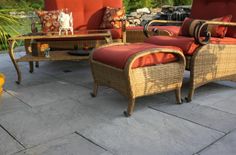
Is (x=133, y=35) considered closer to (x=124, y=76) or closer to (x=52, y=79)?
(x=52, y=79)

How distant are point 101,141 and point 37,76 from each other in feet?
6.42

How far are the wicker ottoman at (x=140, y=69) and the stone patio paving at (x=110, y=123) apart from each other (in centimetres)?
17

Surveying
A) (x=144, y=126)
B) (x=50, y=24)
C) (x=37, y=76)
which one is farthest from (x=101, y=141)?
(x=50, y=24)

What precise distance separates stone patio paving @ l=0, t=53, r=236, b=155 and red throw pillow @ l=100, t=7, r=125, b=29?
51.8 inches

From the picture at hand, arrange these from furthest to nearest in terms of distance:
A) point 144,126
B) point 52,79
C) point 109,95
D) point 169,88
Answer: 1. point 52,79
2. point 109,95
3. point 169,88
4. point 144,126

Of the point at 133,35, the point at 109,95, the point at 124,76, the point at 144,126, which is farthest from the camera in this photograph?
the point at 133,35

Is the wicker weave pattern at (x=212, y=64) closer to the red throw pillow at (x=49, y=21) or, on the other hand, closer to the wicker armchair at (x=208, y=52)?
the wicker armchair at (x=208, y=52)

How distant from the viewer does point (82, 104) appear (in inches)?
98.7

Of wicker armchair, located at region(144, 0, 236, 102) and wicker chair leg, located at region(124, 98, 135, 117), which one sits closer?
wicker chair leg, located at region(124, 98, 135, 117)

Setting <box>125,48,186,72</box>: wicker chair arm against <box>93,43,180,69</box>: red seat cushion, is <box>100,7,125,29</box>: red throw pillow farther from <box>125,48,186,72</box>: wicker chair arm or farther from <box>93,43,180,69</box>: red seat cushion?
<box>125,48,186,72</box>: wicker chair arm

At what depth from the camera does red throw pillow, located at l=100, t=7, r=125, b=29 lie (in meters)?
4.06

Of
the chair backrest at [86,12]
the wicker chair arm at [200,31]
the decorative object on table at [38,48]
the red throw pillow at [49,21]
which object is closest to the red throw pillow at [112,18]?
the chair backrest at [86,12]

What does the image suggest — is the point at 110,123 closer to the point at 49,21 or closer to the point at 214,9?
→ the point at 214,9

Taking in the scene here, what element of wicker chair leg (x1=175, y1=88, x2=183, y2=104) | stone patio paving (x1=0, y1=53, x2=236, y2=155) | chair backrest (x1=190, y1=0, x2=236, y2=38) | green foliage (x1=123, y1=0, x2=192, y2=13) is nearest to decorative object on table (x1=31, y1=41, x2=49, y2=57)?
stone patio paving (x1=0, y1=53, x2=236, y2=155)
